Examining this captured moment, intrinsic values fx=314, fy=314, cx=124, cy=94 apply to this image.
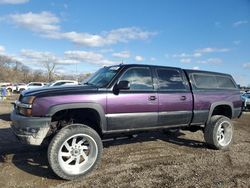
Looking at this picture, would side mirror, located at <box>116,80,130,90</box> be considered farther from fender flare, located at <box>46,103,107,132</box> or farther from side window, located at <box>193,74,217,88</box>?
side window, located at <box>193,74,217,88</box>

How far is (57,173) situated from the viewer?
16.4 ft

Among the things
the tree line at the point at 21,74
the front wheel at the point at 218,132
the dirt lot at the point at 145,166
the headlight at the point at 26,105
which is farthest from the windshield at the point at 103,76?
the tree line at the point at 21,74

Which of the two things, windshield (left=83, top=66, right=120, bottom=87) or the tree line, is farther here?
the tree line

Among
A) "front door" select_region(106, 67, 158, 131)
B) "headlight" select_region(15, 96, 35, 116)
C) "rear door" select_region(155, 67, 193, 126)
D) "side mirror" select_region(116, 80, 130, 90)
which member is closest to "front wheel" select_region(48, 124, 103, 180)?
"front door" select_region(106, 67, 158, 131)

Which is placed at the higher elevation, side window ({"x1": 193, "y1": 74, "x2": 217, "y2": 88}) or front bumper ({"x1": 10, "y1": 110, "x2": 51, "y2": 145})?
side window ({"x1": 193, "y1": 74, "x2": 217, "y2": 88})

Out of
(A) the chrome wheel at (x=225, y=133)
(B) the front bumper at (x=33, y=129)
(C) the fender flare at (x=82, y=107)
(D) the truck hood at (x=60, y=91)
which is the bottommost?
(A) the chrome wheel at (x=225, y=133)

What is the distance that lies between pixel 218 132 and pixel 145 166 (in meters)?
2.56

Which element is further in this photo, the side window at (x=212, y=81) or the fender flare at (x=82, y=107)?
the side window at (x=212, y=81)

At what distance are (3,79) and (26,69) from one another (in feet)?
39.8

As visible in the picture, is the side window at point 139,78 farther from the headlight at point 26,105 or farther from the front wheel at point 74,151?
the headlight at point 26,105

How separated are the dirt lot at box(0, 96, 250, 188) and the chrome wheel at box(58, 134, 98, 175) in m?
0.21

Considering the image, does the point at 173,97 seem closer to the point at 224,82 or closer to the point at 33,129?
the point at 224,82

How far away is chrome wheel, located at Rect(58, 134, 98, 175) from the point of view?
5215mm

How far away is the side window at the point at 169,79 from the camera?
6.53 m
